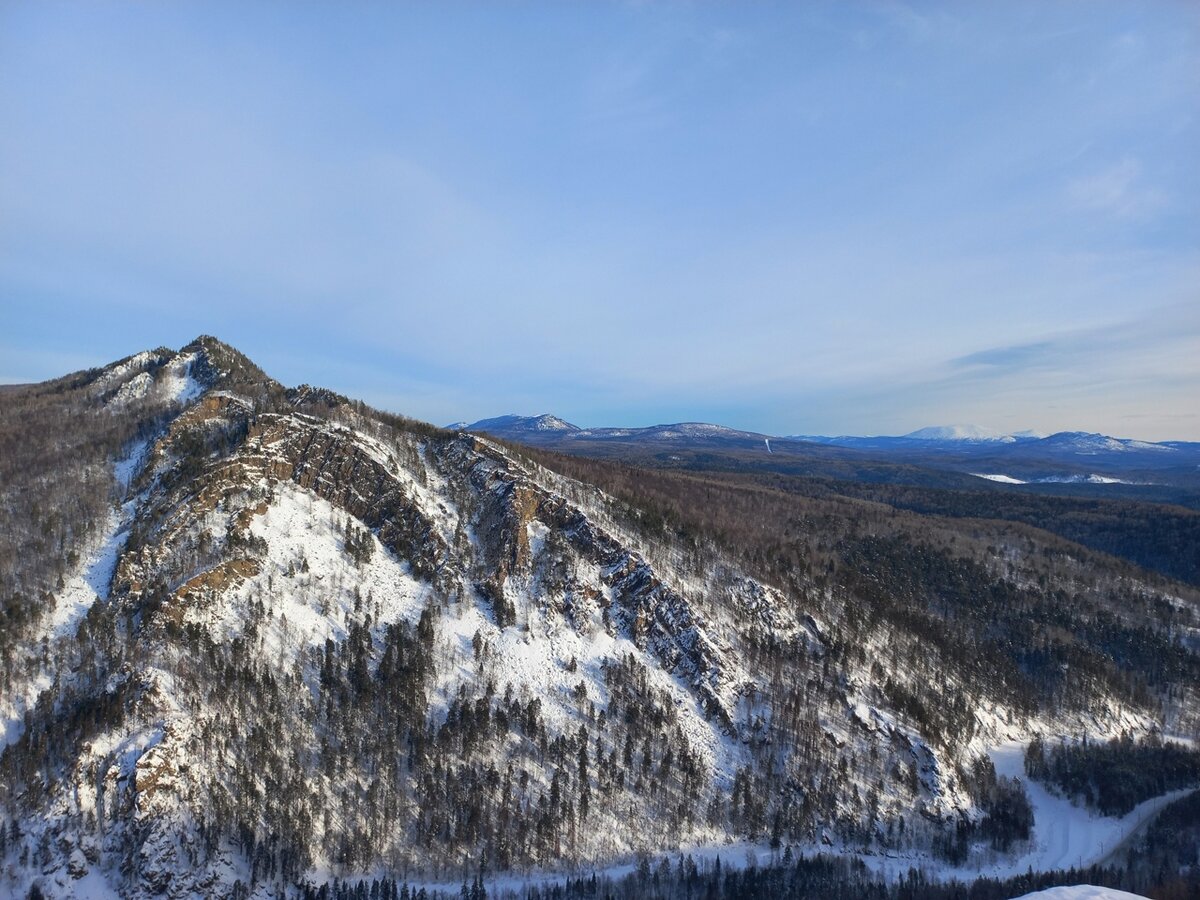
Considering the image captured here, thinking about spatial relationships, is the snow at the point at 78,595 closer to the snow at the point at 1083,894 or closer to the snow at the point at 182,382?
the snow at the point at 182,382

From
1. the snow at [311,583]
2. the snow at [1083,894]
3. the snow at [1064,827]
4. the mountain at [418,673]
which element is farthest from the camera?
the snow at [1064,827]

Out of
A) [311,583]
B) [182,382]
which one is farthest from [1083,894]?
[182,382]

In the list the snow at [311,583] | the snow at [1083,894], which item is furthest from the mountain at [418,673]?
the snow at [1083,894]

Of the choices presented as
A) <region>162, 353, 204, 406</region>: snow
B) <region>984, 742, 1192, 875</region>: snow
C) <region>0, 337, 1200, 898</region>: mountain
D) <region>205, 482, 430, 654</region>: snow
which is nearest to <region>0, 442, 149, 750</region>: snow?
<region>0, 337, 1200, 898</region>: mountain

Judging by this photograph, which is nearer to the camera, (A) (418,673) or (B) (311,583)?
(A) (418,673)

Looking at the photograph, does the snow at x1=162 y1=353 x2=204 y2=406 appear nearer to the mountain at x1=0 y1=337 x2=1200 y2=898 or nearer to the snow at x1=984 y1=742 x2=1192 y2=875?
the mountain at x1=0 y1=337 x2=1200 y2=898

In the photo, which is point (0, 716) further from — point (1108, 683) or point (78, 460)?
point (1108, 683)

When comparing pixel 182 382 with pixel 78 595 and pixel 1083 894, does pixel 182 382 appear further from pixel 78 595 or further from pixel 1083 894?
pixel 1083 894

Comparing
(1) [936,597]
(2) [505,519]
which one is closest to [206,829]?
(2) [505,519]
